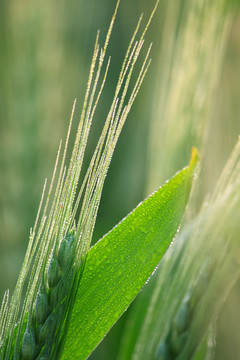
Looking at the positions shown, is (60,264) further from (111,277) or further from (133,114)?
(133,114)

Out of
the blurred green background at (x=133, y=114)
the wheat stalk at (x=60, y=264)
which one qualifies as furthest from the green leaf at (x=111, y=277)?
the blurred green background at (x=133, y=114)

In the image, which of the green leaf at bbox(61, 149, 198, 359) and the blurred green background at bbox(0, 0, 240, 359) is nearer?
the green leaf at bbox(61, 149, 198, 359)

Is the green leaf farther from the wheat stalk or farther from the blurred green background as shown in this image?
the blurred green background

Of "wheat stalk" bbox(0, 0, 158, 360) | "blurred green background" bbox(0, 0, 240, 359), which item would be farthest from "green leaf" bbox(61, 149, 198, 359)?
"blurred green background" bbox(0, 0, 240, 359)

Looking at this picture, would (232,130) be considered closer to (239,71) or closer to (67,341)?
(239,71)

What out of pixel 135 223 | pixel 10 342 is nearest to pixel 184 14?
pixel 135 223
